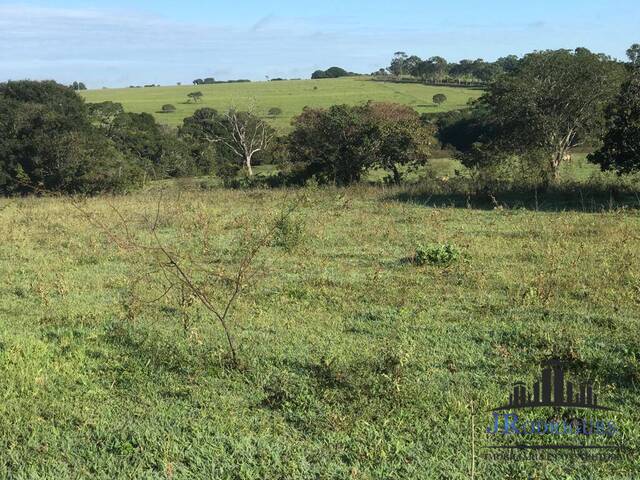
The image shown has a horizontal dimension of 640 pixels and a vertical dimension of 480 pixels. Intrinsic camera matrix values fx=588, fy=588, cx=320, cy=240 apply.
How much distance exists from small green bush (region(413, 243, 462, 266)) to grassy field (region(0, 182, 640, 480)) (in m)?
0.14

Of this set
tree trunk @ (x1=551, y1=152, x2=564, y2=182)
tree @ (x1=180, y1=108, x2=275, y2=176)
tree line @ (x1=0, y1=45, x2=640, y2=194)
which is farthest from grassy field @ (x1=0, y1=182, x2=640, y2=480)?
tree @ (x1=180, y1=108, x2=275, y2=176)

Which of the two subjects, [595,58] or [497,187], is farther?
[595,58]

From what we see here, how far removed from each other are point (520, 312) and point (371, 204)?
8650mm

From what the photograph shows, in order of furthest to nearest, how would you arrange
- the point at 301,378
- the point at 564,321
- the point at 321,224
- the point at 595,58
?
the point at 595,58
the point at 321,224
the point at 564,321
the point at 301,378

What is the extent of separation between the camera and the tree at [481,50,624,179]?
1827cm

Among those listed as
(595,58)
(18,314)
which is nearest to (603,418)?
(18,314)

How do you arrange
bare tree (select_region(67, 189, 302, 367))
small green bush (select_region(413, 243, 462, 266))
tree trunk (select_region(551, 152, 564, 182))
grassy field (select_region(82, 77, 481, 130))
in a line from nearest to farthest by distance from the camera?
bare tree (select_region(67, 189, 302, 367)) < small green bush (select_region(413, 243, 462, 266)) < tree trunk (select_region(551, 152, 564, 182)) < grassy field (select_region(82, 77, 481, 130))

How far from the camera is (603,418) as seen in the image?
3.61 meters

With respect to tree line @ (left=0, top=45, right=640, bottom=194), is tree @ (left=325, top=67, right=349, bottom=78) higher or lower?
higher

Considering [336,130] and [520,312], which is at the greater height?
[336,130]

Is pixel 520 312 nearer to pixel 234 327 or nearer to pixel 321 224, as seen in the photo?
pixel 234 327

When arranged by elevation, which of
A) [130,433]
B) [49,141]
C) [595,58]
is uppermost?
[595,58]

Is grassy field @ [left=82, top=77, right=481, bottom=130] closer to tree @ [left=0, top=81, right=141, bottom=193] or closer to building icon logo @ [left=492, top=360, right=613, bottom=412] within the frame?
tree @ [left=0, top=81, right=141, bottom=193]

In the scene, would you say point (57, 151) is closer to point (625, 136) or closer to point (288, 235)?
point (288, 235)
